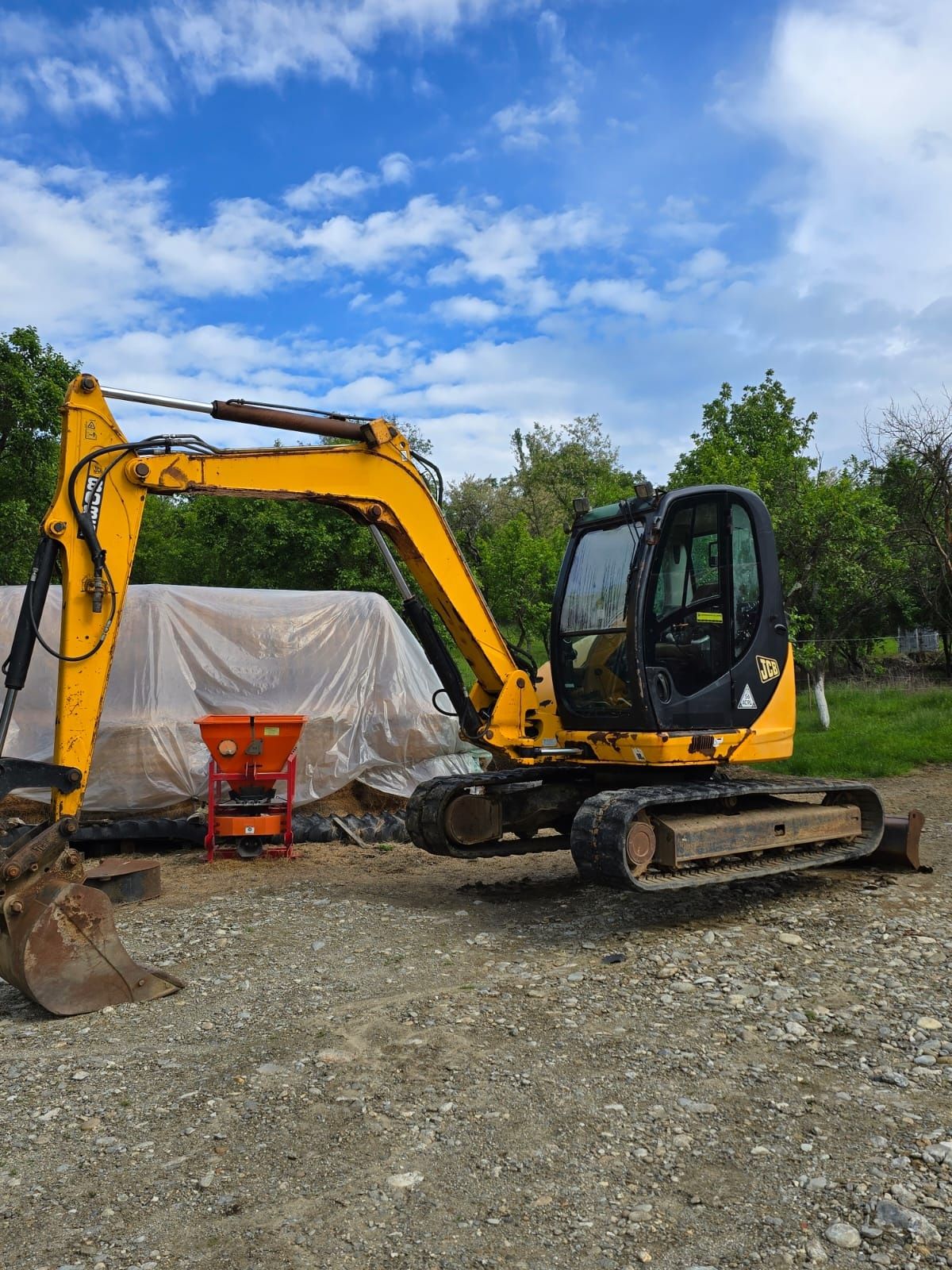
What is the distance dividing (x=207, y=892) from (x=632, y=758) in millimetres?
3734

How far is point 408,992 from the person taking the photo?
5.62 meters

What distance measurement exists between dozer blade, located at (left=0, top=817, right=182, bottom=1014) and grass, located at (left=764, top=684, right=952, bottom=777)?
30.3 feet

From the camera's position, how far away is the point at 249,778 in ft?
33.7

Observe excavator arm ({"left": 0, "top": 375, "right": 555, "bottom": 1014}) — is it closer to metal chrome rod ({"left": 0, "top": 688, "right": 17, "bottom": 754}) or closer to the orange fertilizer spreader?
metal chrome rod ({"left": 0, "top": 688, "right": 17, "bottom": 754})

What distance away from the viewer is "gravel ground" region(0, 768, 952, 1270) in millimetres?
3287

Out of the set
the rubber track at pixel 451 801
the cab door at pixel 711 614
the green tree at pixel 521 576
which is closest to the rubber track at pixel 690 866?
the cab door at pixel 711 614

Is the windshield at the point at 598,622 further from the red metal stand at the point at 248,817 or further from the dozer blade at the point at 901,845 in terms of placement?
the red metal stand at the point at 248,817

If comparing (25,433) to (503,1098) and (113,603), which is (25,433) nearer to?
(113,603)

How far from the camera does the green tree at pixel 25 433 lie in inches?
789

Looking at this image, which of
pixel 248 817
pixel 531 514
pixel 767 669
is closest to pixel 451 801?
pixel 767 669

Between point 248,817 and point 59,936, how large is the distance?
4578 millimetres

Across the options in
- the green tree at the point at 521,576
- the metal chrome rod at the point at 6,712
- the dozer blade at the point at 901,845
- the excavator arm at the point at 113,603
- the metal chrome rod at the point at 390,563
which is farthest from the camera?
the green tree at the point at 521,576

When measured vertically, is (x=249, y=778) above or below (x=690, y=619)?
below

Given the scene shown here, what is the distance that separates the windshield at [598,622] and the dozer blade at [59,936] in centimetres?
346
